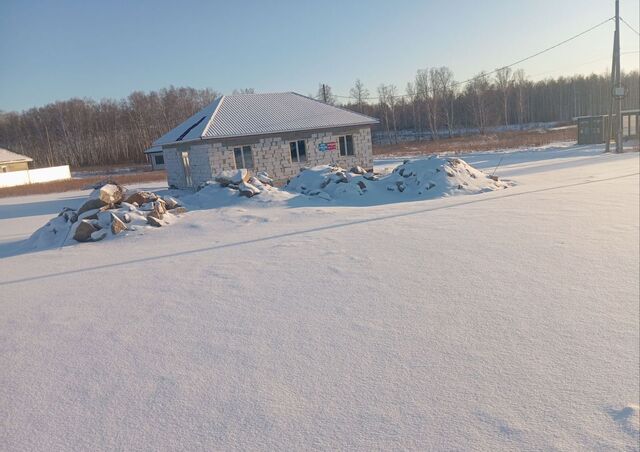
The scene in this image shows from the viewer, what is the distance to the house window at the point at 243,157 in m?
21.7

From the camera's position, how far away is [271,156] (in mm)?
22422

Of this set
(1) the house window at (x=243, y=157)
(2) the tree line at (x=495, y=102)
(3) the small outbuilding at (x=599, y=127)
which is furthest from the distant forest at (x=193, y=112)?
(1) the house window at (x=243, y=157)

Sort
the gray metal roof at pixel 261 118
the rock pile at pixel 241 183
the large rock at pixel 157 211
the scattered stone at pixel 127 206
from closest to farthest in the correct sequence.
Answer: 1. the large rock at pixel 157 211
2. the scattered stone at pixel 127 206
3. the rock pile at pixel 241 183
4. the gray metal roof at pixel 261 118

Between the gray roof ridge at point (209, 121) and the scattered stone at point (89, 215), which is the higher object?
the gray roof ridge at point (209, 121)

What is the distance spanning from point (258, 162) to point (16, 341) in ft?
58.5

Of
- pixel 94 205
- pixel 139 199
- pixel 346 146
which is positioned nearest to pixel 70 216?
pixel 94 205

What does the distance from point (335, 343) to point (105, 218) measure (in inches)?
342

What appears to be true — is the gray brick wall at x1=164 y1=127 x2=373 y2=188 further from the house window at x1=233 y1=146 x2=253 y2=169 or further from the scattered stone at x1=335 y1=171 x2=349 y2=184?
the scattered stone at x1=335 y1=171 x2=349 y2=184

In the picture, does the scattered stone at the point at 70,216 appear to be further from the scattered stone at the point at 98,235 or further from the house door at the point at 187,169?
the house door at the point at 187,169

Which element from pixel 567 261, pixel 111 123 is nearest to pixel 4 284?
pixel 567 261

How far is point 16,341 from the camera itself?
491 centimetres

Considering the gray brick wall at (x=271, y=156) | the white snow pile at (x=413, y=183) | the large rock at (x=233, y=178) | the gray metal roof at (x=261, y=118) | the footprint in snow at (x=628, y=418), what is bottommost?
the footprint in snow at (x=628, y=418)

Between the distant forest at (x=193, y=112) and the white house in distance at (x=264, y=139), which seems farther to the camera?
the distant forest at (x=193, y=112)

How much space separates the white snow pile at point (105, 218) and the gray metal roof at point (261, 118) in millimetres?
8651
